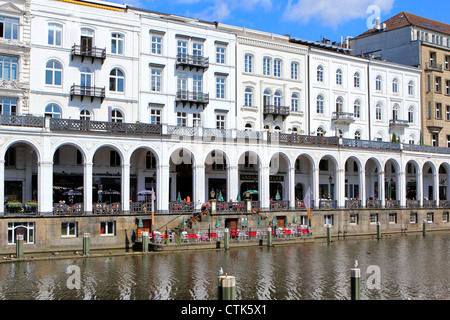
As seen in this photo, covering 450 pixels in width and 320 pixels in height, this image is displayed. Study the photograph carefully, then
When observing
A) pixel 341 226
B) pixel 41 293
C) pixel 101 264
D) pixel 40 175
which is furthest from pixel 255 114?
pixel 41 293

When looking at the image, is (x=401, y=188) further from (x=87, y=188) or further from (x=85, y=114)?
(x=87, y=188)

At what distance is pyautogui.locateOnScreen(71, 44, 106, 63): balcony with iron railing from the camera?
45250 mm

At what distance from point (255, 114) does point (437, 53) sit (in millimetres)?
Result: 29662

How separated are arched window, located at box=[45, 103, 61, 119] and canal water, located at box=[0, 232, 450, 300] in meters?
15.4

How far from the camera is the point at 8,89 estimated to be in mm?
43000

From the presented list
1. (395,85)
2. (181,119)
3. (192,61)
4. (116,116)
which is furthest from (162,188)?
(395,85)

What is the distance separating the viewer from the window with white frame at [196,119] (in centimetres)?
5116

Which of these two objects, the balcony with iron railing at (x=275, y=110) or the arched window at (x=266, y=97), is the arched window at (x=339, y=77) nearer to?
the balcony with iron railing at (x=275, y=110)

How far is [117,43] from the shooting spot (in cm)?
4772

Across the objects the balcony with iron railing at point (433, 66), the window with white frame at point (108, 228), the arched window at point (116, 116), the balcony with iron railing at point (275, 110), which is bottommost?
the window with white frame at point (108, 228)

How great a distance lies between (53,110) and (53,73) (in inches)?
123

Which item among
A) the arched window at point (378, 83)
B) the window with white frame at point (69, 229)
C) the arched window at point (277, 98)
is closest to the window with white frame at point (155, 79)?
the arched window at point (277, 98)

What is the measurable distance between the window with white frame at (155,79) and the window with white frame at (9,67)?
11.7 metres

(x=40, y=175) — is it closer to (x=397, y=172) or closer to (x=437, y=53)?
(x=397, y=172)
